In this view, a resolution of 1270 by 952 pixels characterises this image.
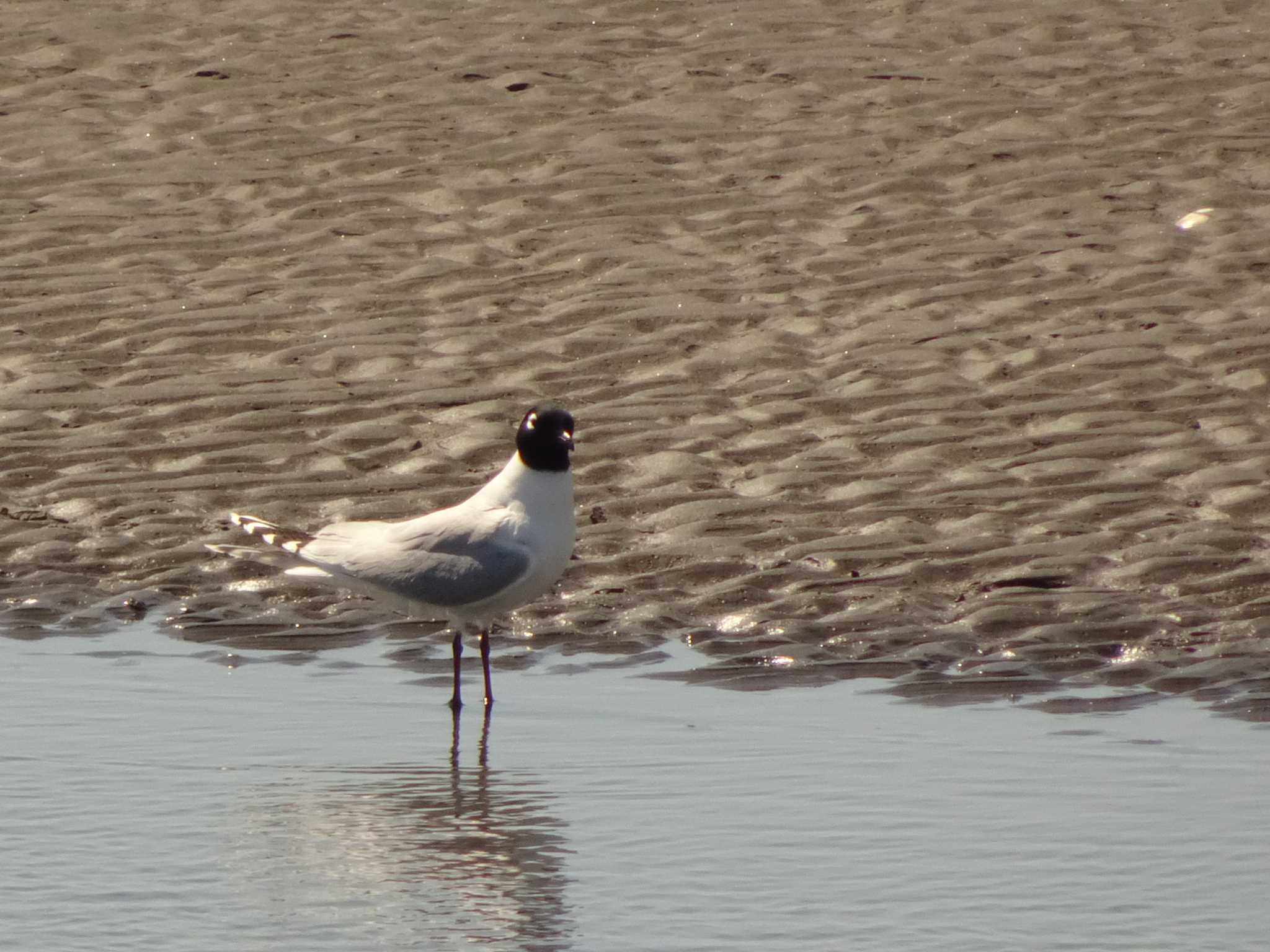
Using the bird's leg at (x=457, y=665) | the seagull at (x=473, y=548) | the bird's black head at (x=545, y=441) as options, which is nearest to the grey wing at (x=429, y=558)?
the seagull at (x=473, y=548)

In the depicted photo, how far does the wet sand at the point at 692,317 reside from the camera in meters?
8.89

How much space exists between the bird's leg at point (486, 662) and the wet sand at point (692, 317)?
0.50 metres

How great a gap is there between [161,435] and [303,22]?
697cm

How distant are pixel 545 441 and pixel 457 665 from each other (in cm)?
86

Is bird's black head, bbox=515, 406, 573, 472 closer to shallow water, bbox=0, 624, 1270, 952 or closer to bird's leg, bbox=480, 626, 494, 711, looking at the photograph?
bird's leg, bbox=480, 626, 494, 711

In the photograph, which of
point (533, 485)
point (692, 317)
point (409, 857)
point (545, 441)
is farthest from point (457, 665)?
point (692, 317)

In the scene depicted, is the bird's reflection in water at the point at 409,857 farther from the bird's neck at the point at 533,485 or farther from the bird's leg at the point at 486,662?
the bird's neck at the point at 533,485

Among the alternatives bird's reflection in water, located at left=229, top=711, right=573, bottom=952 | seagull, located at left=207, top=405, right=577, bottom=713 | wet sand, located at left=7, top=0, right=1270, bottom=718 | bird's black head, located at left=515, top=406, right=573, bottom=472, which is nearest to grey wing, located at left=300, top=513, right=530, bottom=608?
seagull, located at left=207, top=405, right=577, bottom=713

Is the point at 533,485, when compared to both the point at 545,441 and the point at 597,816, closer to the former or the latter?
the point at 545,441

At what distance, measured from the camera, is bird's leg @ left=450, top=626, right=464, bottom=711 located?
25.5 feet

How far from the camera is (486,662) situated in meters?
8.01

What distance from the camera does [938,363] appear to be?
1115cm

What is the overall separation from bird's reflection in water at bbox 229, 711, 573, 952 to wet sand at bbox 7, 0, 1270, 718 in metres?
1.42

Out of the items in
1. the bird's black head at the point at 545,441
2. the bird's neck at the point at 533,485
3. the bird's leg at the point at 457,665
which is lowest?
the bird's leg at the point at 457,665
